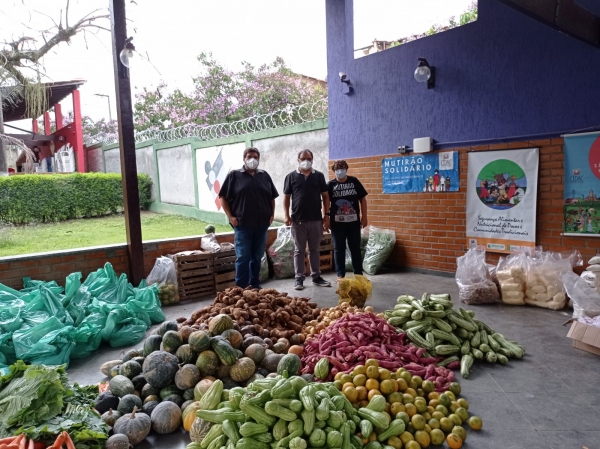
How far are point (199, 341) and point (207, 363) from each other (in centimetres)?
18

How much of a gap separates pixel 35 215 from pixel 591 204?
1307cm

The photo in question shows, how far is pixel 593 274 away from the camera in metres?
5.02

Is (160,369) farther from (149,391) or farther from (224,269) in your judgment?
(224,269)

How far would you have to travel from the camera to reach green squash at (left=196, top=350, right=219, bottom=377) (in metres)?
3.23

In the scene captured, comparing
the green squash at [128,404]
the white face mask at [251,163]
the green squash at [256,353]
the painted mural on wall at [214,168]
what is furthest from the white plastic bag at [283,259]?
the green squash at [128,404]

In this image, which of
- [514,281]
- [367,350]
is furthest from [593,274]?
[367,350]

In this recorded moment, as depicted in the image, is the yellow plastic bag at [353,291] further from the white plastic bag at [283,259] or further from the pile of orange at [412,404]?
the white plastic bag at [283,259]

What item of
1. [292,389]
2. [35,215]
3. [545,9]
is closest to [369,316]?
[292,389]

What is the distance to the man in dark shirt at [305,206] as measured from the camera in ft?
21.0

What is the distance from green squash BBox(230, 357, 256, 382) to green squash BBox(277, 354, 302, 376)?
212 millimetres

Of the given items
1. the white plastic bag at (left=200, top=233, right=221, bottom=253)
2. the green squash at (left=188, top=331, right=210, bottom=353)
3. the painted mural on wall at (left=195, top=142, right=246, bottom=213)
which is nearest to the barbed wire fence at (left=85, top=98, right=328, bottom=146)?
the painted mural on wall at (left=195, top=142, right=246, bottom=213)

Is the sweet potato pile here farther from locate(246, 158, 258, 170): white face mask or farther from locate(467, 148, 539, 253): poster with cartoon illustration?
locate(467, 148, 539, 253): poster with cartoon illustration

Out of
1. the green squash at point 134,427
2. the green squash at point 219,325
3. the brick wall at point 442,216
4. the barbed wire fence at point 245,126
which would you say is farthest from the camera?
the barbed wire fence at point 245,126

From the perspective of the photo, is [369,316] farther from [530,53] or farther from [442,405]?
[530,53]
